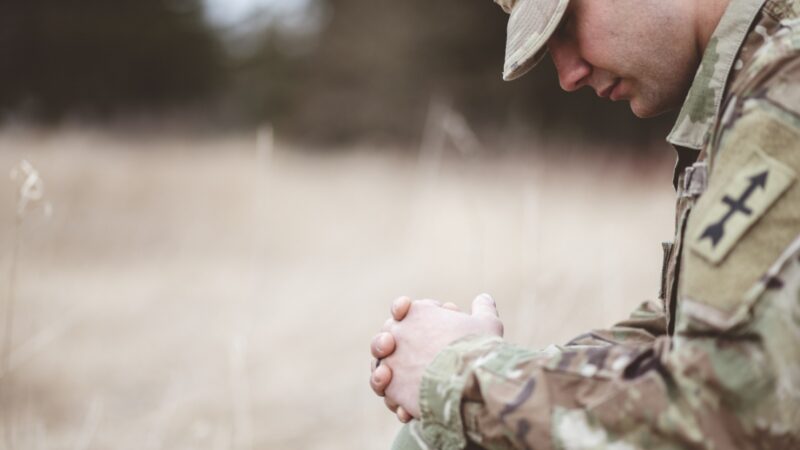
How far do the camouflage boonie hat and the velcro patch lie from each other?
1.35 ft

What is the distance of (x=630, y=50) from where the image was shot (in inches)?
50.0

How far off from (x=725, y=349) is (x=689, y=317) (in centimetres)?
5

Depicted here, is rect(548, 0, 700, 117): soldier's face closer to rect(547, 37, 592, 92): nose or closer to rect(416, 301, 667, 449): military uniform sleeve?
rect(547, 37, 592, 92): nose

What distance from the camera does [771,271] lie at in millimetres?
940

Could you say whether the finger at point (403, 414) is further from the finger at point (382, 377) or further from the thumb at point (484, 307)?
the thumb at point (484, 307)

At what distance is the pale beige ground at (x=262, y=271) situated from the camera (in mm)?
3465

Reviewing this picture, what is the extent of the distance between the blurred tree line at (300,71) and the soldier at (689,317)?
874 cm

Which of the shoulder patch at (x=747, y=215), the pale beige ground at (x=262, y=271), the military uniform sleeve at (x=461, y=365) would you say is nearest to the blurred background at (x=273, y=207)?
the pale beige ground at (x=262, y=271)

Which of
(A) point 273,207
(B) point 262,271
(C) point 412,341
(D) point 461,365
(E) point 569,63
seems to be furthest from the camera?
(A) point 273,207

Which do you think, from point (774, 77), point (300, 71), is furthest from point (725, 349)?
point (300, 71)

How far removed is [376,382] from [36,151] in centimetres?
734

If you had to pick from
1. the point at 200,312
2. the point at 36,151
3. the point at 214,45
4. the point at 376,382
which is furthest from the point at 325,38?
the point at 376,382

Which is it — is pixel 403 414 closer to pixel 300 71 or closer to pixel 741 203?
pixel 741 203

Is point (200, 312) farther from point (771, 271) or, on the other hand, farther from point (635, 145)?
point (635, 145)
